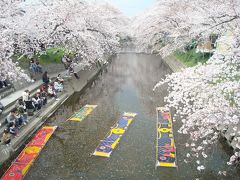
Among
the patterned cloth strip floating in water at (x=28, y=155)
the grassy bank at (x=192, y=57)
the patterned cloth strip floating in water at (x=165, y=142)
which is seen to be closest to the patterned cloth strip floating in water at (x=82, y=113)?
the patterned cloth strip floating in water at (x=28, y=155)

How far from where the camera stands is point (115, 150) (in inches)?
666

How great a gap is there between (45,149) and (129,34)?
7387 cm

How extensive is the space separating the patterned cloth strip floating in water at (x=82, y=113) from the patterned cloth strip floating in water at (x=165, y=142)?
16.8 feet

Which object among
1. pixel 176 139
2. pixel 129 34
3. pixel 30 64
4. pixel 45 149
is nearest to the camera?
pixel 45 149

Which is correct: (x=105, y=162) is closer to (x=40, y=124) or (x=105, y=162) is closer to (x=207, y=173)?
(x=207, y=173)

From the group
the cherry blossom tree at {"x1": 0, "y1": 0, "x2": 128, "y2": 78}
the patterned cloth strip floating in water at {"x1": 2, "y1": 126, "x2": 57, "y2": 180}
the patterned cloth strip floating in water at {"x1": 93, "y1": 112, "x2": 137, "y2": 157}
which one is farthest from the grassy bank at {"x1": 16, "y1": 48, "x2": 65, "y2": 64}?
the patterned cloth strip floating in water at {"x1": 2, "y1": 126, "x2": 57, "y2": 180}

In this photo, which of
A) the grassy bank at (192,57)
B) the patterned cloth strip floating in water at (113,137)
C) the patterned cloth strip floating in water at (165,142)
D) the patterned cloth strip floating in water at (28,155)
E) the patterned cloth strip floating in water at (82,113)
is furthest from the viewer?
the grassy bank at (192,57)

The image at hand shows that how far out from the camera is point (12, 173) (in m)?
14.3

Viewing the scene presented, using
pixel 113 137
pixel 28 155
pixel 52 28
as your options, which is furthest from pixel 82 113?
A: pixel 52 28

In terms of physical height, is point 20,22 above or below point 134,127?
above

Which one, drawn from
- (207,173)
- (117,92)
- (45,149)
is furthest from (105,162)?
(117,92)

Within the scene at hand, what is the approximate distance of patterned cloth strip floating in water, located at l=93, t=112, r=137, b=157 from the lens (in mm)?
16656

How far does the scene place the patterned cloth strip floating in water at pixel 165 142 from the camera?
50.9 ft

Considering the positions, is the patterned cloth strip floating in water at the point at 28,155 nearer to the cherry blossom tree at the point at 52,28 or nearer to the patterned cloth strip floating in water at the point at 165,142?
the patterned cloth strip floating in water at the point at 165,142
